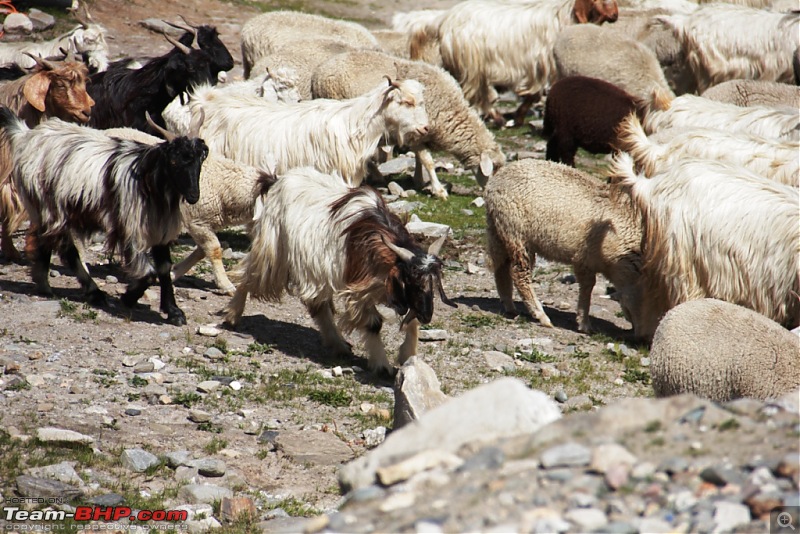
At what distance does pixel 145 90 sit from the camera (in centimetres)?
1089

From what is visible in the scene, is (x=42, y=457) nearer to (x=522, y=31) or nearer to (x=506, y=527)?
(x=506, y=527)

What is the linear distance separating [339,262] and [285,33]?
814cm

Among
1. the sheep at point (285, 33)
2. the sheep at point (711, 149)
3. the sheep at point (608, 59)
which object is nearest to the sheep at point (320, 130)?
the sheep at point (711, 149)

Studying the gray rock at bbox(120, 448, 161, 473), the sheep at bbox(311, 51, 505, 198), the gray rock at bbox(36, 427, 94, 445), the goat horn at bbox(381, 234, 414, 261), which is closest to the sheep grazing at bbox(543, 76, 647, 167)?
the sheep at bbox(311, 51, 505, 198)

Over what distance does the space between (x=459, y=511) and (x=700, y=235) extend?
4756mm

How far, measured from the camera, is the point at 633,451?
3.56m

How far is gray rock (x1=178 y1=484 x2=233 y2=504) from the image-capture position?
5.43m

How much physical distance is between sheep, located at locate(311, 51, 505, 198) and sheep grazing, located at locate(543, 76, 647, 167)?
86 centimetres

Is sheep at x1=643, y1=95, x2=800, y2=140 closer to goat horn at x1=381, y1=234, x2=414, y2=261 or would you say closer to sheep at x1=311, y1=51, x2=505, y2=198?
sheep at x1=311, y1=51, x2=505, y2=198

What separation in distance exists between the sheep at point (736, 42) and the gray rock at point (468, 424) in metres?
11.9

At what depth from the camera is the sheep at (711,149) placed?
8609 millimetres

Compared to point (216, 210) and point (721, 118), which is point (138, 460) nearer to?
point (216, 210)

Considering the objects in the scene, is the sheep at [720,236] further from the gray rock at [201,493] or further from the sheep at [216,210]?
the gray rock at [201,493]

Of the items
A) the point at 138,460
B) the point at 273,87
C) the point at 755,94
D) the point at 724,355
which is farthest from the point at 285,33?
the point at 724,355
